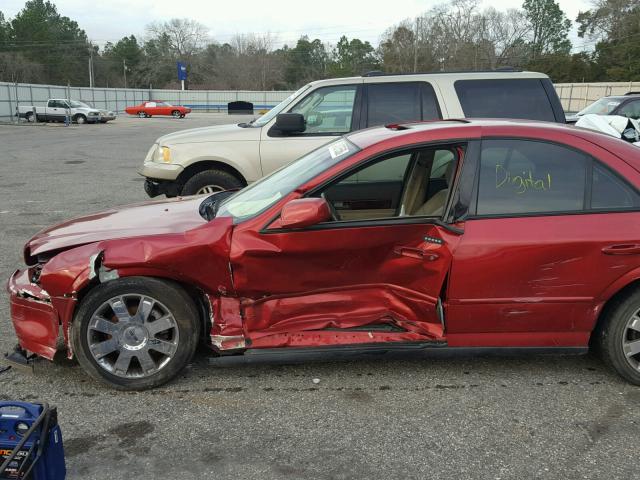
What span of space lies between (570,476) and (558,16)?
332 feet

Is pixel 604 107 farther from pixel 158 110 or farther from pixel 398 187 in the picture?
pixel 158 110

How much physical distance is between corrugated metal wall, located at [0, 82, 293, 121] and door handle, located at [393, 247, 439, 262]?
116ft

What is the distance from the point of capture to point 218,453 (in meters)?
2.88

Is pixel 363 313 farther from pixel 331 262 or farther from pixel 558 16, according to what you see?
pixel 558 16

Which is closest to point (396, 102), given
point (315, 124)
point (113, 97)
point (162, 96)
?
point (315, 124)

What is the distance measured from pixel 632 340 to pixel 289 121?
4443 mm

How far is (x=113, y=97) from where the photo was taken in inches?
2140

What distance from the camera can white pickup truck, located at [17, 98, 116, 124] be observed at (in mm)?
33000

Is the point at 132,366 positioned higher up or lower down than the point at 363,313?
lower down

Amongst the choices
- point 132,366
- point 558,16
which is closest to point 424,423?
point 132,366

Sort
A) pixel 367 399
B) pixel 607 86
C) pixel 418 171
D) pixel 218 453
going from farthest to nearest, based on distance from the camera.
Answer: pixel 607 86, pixel 418 171, pixel 367 399, pixel 218 453

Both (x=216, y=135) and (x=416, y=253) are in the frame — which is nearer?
(x=416, y=253)

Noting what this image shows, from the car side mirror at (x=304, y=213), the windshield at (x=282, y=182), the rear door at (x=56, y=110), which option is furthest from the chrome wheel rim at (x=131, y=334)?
the rear door at (x=56, y=110)

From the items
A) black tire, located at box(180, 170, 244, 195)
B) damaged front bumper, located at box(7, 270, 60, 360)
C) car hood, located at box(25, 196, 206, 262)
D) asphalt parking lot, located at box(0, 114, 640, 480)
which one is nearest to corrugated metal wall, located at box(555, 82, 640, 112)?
black tire, located at box(180, 170, 244, 195)
